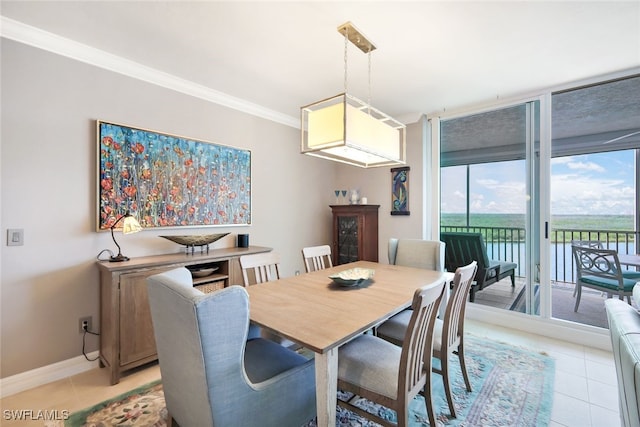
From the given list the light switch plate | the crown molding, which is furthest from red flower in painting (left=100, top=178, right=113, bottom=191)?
the crown molding

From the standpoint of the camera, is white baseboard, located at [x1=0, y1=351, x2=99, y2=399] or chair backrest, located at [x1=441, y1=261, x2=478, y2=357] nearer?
chair backrest, located at [x1=441, y1=261, x2=478, y2=357]

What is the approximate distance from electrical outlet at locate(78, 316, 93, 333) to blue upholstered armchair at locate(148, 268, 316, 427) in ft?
4.69

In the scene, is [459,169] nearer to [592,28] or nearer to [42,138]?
[592,28]

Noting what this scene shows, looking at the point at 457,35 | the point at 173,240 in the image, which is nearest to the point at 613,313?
the point at 457,35

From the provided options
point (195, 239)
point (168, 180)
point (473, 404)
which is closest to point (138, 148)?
point (168, 180)

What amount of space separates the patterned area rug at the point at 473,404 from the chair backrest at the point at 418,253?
2.69 feet

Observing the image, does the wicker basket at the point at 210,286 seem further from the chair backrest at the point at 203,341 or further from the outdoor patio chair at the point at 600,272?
the outdoor patio chair at the point at 600,272

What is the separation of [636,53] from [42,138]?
15.3 ft

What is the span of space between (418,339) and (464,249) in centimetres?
264

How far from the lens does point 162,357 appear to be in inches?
51.2

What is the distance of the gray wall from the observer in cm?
199

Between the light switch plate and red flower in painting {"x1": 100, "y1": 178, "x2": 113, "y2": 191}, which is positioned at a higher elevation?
red flower in painting {"x1": 100, "y1": 178, "x2": 113, "y2": 191}

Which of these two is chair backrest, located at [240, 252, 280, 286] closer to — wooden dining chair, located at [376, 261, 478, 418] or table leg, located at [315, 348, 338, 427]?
wooden dining chair, located at [376, 261, 478, 418]

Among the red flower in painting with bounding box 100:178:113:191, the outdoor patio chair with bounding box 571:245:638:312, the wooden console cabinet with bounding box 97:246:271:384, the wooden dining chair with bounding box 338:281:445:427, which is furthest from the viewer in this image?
the outdoor patio chair with bounding box 571:245:638:312
